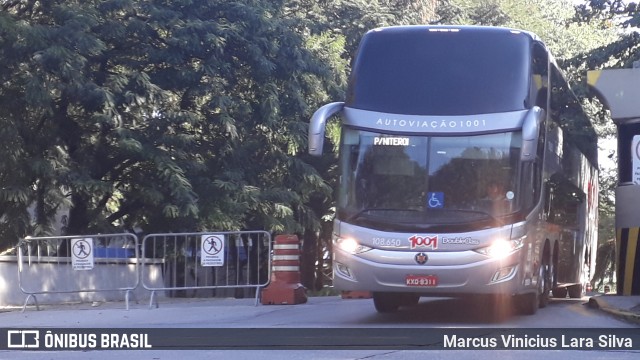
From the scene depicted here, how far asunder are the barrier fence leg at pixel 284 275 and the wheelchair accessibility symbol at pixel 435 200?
5053 millimetres

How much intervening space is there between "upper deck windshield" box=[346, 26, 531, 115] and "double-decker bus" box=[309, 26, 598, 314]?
0.01m

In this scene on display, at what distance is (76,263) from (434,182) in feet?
24.1

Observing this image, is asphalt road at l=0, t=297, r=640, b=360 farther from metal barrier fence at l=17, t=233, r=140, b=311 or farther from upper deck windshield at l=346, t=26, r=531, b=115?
upper deck windshield at l=346, t=26, r=531, b=115

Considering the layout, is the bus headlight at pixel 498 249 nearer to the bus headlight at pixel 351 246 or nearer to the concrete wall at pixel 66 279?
the bus headlight at pixel 351 246

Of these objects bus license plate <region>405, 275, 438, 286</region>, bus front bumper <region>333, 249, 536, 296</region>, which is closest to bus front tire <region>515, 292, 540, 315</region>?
bus front bumper <region>333, 249, 536, 296</region>

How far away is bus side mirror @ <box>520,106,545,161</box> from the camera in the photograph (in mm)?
13648

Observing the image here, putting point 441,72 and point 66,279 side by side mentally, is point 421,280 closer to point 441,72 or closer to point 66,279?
point 441,72

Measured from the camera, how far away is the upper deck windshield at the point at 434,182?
13836mm

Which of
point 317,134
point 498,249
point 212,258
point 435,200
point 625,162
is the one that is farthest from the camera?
point 625,162

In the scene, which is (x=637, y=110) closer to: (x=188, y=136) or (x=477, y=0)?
(x=188, y=136)

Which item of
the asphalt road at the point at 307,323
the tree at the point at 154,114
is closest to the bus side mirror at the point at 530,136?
the asphalt road at the point at 307,323

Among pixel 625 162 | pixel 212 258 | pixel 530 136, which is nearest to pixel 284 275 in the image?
pixel 212 258

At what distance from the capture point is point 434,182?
13.9 m
